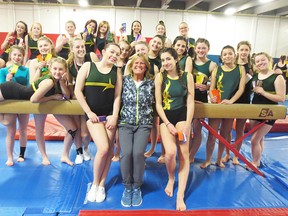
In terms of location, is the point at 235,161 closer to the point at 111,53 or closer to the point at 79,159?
the point at 79,159

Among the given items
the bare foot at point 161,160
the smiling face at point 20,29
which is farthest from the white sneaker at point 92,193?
the smiling face at point 20,29

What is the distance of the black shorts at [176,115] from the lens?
2.62 meters

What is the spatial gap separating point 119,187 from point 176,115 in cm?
109

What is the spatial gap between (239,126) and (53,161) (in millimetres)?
2700

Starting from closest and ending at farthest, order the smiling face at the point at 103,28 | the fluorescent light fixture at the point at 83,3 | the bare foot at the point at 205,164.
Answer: the bare foot at the point at 205,164 → the smiling face at the point at 103,28 → the fluorescent light fixture at the point at 83,3

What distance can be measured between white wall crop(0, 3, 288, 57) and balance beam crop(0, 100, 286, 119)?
1049cm

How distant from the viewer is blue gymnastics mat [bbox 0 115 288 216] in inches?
96.4

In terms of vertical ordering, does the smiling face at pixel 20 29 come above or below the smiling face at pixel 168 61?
above

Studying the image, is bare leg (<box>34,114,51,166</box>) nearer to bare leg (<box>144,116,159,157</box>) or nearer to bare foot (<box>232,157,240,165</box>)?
bare leg (<box>144,116,159,157</box>)

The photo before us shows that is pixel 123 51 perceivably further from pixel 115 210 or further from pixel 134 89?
pixel 115 210

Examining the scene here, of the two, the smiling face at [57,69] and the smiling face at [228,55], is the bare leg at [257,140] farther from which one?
the smiling face at [57,69]

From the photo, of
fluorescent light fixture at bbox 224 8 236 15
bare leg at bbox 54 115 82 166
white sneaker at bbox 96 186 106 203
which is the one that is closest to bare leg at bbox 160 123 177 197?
white sneaker at bbox 96 186 106 203

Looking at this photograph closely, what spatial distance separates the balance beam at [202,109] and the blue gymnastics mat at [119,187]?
2.76ft

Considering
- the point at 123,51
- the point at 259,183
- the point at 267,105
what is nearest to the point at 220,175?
the point at 259,183
